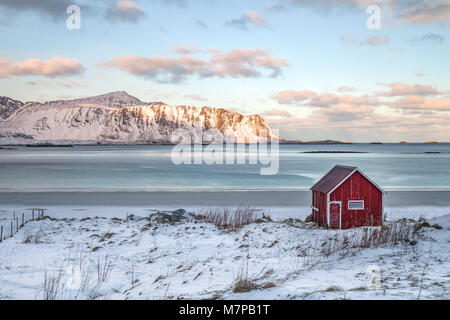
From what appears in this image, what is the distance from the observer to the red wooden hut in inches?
670

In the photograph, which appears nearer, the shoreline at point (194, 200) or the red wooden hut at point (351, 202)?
the red wooden hut at point (351, 202)

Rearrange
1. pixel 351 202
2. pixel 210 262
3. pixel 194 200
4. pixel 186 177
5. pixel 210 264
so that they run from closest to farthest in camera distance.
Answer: pixel 210 264 → pixel 210 262 → pixel 351 202 → pixel 194 200 → pixel 186 177

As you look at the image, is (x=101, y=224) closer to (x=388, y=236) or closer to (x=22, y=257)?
(x=22, y=257)

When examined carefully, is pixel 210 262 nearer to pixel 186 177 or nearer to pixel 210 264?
pixel 210 264

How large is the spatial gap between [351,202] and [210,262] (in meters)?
9.21

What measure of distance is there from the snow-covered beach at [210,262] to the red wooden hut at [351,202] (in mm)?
3480

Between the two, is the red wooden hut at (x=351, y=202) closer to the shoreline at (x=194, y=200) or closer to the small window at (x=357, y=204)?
the small window at (x=357, y=204)

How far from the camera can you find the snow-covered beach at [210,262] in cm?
709

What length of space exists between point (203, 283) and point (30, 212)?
1920 centimetres

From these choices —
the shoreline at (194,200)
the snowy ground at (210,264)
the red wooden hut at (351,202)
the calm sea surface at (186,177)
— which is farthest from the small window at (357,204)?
the calm sea surface at (186,177)

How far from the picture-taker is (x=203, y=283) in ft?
27.5

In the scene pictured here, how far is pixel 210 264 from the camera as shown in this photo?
10.1 m

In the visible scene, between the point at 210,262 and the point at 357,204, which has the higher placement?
the point at 357,204

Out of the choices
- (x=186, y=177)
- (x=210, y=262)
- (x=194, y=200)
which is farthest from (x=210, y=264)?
(x=186, y=177)
